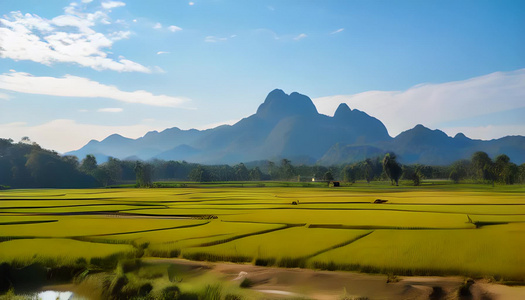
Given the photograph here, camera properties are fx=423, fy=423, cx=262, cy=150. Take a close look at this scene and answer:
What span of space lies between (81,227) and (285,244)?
11464mm

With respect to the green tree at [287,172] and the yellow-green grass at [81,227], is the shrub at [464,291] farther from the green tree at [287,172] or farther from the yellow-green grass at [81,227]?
the green tree at [287,172]

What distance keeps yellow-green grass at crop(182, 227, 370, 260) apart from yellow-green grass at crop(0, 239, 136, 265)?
2.85 metres

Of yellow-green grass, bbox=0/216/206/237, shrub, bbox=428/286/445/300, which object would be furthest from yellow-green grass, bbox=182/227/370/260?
yellow-green grass, bbox=0/216/206/237

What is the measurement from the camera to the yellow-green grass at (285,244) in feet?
49.4

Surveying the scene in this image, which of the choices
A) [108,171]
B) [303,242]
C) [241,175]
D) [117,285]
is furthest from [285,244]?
[241,175]

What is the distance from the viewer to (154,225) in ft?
74.7

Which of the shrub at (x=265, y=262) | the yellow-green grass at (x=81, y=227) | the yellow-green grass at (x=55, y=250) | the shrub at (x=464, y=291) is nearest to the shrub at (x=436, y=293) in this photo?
the shrub at (x=464, y=291)

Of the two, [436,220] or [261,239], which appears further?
[436,220]

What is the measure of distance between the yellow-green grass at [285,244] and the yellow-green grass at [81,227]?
19.7 ft

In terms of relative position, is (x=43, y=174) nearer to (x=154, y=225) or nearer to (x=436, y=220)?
(x=154, y=225)

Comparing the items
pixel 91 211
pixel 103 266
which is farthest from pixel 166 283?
pixel 91 211

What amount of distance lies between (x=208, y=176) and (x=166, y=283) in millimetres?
127435

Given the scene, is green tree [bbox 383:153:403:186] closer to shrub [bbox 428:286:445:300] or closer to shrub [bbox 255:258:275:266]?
shrub [bbox 255:258:275:266]

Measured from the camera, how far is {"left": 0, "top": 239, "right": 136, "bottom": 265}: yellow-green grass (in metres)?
14.1
